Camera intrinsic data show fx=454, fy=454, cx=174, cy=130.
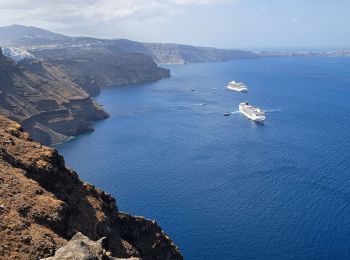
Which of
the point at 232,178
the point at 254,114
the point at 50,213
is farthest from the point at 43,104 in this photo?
the point at 50,213

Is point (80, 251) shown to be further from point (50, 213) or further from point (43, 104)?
point (43, 104)

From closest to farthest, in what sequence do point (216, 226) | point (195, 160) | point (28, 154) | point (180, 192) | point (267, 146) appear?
point (28, 154) → point (216, 226) → point (180, 192) → point (195, 160) → point (267, 146)

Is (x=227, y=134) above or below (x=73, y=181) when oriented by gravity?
below

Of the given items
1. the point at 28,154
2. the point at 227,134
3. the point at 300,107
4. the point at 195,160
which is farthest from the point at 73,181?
the point at 300,107

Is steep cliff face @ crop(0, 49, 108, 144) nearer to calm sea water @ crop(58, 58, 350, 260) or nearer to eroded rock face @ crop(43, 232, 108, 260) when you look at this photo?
calm sea water @ crop(58, 58, 350, 260)

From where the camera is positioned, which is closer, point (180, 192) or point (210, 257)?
point (210, 257)

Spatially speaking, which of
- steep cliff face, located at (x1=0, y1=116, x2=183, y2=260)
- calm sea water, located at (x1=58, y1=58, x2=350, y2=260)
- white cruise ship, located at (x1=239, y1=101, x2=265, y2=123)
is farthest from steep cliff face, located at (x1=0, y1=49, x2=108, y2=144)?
steep cliff face, located at (x1=0, y1=116, x2=183, y2=260)

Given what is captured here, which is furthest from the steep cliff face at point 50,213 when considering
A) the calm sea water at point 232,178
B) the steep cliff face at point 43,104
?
the steep cliff face at point 43,104

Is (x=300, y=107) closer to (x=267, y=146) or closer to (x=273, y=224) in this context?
(x=267, y=146)
